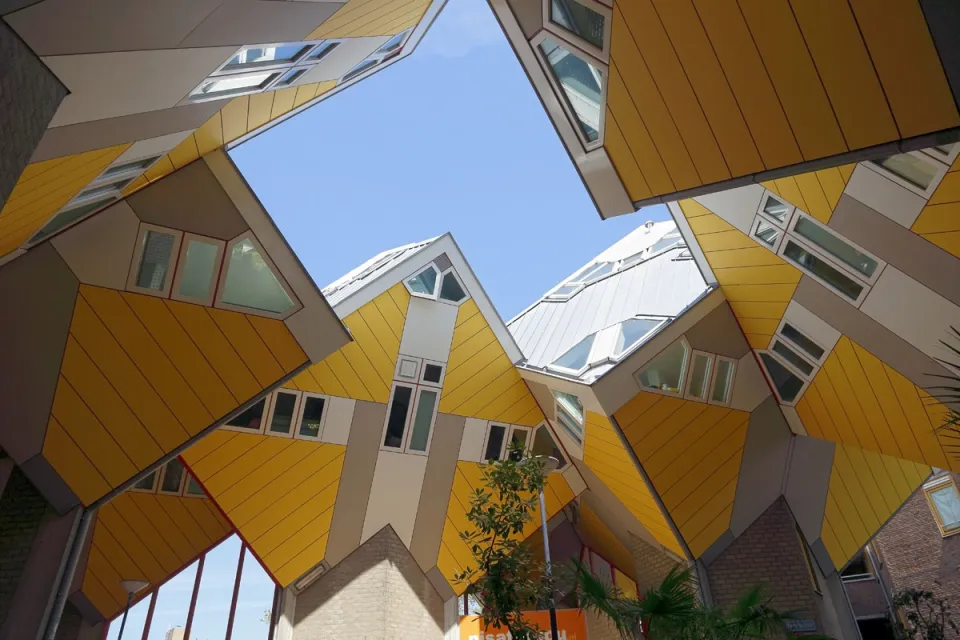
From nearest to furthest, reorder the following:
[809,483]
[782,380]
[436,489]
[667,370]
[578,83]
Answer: [578,83]
[667,370]
[782,380]
[809,483]
[436,489]

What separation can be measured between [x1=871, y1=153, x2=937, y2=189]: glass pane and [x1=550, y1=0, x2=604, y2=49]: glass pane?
303 cm

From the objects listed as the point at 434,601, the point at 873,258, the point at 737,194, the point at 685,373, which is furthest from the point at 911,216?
the point at 434,601

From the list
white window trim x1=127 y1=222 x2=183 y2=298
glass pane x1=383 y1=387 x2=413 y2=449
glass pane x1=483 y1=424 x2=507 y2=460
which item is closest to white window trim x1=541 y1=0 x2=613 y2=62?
white window trim x1=127 y1=222 x2=183 y2=298

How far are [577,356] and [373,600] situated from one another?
578cm

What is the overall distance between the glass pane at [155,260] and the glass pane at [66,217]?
2.01 ft

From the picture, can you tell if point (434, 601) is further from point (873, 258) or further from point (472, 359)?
point (873, 258)

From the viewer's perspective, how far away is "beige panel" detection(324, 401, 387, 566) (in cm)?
Result: 1165

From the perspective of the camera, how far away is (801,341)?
32.2ft

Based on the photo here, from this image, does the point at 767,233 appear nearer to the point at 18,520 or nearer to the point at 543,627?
the point at 543,627

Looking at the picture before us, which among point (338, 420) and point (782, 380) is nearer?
point (782, 380)

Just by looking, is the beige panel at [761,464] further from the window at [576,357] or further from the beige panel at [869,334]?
the window at [576,357]

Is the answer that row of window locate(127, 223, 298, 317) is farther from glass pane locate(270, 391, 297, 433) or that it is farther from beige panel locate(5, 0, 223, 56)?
beige panel locate(5, 0, 223, 56)

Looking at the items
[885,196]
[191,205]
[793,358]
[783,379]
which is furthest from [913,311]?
[191,205]

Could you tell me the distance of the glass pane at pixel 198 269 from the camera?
8203mm
